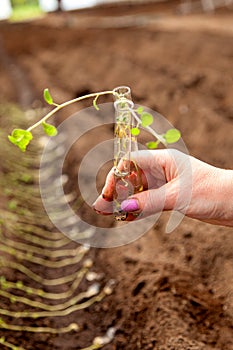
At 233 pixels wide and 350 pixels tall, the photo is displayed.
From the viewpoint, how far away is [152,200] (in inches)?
57.2

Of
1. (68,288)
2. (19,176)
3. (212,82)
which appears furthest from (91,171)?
(212,82)

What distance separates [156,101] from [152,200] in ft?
8.14

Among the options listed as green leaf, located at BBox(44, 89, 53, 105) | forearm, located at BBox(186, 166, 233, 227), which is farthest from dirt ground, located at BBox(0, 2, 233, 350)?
green leaf, located at BBox(44, 89, 53, 105)

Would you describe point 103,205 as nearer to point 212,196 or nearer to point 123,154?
point 123,154

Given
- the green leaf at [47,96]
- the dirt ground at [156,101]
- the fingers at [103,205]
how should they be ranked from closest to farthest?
the green leaf at [47,96] → the fingers at [103,205] → the dirt ground at [156,101]

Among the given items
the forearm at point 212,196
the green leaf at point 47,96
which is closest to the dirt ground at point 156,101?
the forearm at point 212,196

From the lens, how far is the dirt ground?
195 centimetres

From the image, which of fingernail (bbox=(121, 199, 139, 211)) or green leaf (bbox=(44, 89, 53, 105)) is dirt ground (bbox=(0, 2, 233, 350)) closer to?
fingernail (bbox=(121, 199, 139, 211))

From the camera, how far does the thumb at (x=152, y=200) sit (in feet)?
4.78

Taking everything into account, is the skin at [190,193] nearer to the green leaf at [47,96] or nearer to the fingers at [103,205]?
the fingers at [103,205]

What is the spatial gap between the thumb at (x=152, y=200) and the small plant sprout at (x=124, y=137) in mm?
104

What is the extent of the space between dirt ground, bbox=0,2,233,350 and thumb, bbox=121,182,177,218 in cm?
65

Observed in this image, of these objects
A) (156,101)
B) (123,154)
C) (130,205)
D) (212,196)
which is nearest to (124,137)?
(123,154)

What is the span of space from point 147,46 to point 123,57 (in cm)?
33
